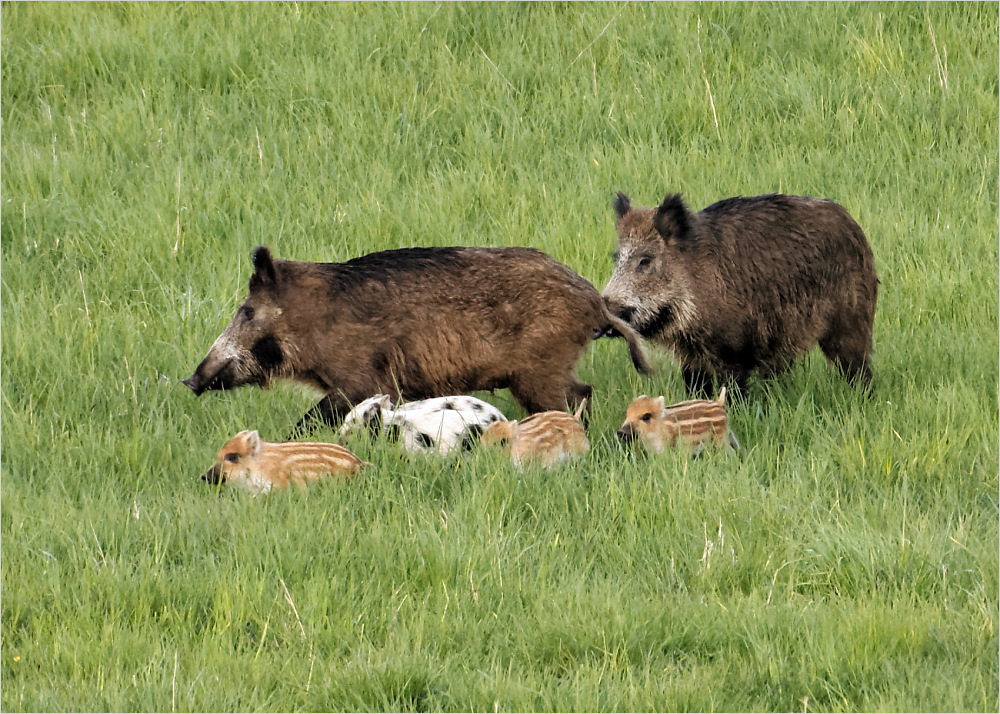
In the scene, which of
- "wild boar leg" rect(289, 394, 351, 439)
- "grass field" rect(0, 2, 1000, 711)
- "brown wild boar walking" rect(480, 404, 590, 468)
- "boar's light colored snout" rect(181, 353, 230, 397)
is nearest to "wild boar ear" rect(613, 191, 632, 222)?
"grass field" rect(0, 2, 1000, 711)

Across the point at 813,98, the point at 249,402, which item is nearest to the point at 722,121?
the point at 813,98

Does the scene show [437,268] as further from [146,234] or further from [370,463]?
[146,234]

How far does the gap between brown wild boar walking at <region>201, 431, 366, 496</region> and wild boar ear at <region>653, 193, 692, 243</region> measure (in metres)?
2.41

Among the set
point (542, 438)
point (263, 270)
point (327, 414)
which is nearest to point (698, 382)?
point (542, 438)

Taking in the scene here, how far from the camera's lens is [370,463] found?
5781mm

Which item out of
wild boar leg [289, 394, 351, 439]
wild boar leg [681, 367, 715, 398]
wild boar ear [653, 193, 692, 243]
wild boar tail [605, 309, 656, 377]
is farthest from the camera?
wild boar leg [681, 367, 715, 398]

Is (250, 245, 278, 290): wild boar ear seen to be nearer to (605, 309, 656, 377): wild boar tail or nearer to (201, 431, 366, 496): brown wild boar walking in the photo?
(201, 431, 366, 496): brown wild boar walking

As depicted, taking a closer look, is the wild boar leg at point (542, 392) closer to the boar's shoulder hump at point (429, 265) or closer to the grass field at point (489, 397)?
the grass field at point (489, 397)

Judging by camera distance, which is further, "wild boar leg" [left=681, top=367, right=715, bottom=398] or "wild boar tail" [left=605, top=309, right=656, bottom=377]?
"wild boar leg" [left=681, top=367, right=715, bottom=398]

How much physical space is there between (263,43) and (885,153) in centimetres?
527

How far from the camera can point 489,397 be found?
722 centimetres

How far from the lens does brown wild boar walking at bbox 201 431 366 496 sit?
560 centimetres

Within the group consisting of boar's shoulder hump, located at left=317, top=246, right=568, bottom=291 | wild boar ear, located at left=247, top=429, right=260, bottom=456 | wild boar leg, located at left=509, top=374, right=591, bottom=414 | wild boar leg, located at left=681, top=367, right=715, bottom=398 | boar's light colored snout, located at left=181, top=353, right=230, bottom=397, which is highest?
boar's shoulder hump, located at left=317, top=246, right=568, bottom=291

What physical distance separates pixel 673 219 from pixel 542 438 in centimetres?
191
